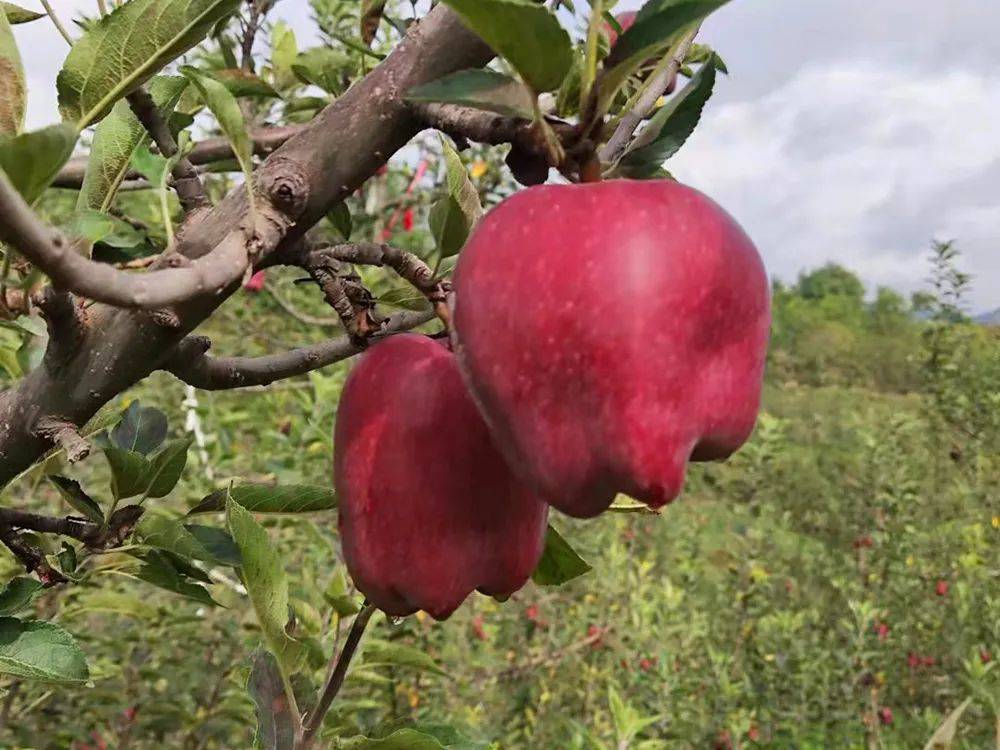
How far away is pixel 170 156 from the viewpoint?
0.56m

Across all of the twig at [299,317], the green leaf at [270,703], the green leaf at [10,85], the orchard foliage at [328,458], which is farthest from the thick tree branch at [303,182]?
the twig at [299,317]

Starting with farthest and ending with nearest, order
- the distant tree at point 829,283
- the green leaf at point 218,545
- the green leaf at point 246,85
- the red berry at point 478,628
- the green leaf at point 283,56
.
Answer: the distant tree at point 829,283, the red berry at point 478,628, the green leaf at point 283,56, the green leaf at point 246,85, the green leaf at point 218,545

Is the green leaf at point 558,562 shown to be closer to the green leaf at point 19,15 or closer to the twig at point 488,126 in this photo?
the twig at point 488,126

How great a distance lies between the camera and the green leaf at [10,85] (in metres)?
0.49

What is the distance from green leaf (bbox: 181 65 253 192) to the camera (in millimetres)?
437

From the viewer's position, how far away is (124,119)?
0.53 m

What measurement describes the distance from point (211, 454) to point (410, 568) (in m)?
1.54


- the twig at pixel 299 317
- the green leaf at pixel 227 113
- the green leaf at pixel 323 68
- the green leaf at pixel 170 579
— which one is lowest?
the twig at pixel 299 317

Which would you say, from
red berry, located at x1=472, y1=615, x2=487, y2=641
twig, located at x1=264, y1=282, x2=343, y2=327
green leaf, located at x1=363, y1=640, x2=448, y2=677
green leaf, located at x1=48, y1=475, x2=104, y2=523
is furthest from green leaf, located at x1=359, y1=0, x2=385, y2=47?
red berry, located at x1=472, y1=615, x2=487, y2=641

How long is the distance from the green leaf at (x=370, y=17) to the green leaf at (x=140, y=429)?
376mm

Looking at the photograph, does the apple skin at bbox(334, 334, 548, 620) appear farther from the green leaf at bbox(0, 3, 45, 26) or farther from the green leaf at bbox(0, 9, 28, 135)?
the green leaf at bbox(0, 3, 45, 26)

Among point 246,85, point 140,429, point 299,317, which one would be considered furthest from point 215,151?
point 299,317

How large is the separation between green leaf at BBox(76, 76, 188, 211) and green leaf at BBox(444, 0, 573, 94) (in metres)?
0.23

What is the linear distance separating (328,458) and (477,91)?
153 centimetres
